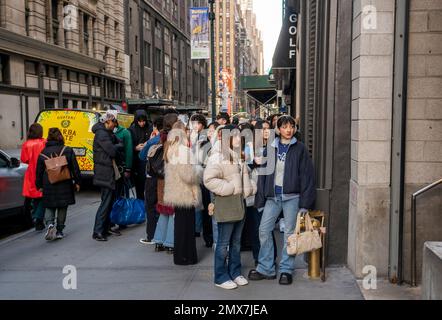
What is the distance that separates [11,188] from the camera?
27.4 feet

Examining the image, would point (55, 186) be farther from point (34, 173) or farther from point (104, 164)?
point (34, 173)

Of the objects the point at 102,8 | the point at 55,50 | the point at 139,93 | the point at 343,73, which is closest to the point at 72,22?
the point at 55,50

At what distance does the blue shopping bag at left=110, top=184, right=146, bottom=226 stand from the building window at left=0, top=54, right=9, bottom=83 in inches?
810

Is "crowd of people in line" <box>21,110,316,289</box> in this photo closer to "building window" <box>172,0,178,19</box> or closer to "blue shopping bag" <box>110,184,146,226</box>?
"blue shopping bag" <box>110,184,146,226</box>

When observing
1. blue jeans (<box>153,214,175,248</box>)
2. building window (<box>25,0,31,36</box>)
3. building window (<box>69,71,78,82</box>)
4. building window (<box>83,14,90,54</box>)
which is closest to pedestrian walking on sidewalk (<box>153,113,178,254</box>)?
blue jeans (<box>153,214,175,248</box>)

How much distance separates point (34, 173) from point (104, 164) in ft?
5.34

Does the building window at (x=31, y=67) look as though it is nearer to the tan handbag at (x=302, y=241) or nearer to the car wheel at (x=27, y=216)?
the car wheel at (x=27, y=216)

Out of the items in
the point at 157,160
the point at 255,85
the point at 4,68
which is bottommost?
the point at 157,160

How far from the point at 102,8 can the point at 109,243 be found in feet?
116

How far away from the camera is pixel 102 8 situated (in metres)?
39.2

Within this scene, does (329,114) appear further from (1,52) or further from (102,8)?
(102,8)

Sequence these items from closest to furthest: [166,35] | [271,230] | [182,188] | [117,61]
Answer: [271,230] → [182,188] → [117,61] → [166,35]

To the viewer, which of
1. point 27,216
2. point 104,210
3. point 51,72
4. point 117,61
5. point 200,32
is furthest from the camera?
point 117,61
